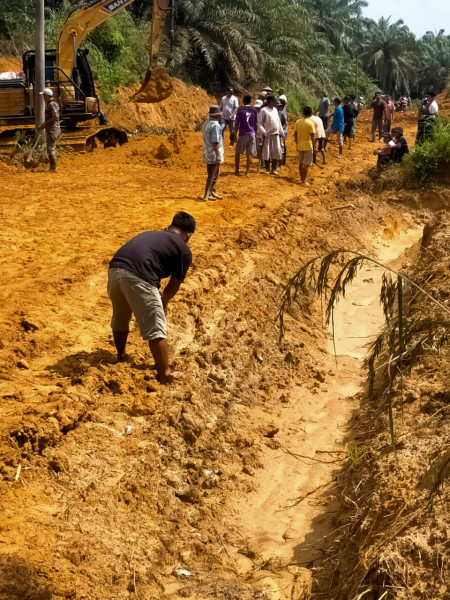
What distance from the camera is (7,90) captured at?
16.2 m

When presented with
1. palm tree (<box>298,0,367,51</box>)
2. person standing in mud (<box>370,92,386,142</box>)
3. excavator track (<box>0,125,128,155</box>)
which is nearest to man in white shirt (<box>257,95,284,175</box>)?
excavator track (<box>0,125,128,155</box>)

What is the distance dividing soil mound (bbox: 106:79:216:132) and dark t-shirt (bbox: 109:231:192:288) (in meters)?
15.5

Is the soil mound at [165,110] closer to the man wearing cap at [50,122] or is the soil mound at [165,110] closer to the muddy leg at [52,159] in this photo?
the muddy leg at [52,159]

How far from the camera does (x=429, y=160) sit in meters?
13.7

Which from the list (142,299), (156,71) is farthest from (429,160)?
(142,299)

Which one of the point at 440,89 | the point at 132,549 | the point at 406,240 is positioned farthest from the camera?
the point at 440,89

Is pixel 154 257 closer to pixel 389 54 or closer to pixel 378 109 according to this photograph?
pixel 378 109

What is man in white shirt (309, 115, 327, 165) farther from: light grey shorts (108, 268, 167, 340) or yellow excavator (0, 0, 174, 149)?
light grey shorts (108, 268, 167, 340)

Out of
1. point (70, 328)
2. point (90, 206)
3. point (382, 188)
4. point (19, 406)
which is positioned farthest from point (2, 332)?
point (382, 188)

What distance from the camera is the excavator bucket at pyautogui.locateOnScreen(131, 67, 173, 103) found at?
58.0 feet

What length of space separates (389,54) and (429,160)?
3737 centimetres

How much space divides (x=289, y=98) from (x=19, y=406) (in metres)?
26.7

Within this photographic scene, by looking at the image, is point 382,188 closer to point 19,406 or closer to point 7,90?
point 7,90

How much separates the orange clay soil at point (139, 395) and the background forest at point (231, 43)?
415 inches
